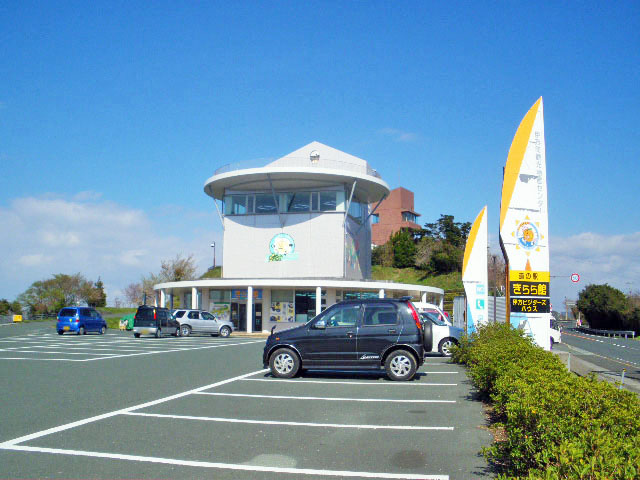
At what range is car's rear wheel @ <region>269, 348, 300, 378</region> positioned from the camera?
12.6 m

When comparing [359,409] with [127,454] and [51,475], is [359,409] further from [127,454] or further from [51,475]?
[51,475]

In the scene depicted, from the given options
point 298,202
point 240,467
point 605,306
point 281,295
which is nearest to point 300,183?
point 298,202

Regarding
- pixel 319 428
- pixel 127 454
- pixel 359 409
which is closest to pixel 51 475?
pixel 127 454

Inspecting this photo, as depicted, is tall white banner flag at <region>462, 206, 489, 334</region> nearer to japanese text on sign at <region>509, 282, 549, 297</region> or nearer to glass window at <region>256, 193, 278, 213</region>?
japanese text on sign at <region>509, 282, 549, 297</region>

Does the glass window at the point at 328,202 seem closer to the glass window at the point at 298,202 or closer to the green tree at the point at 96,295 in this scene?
the glass window at the point at 298,202

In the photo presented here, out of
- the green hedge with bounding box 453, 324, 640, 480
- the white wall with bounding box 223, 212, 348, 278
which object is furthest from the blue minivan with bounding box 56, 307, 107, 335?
the green hedge with bounding box 453, 324, 640, 480

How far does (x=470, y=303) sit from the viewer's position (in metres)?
20.4

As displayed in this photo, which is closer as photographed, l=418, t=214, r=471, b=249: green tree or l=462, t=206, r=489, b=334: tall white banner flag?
l=462, t=206, r=489, b=334: tall white banner flag

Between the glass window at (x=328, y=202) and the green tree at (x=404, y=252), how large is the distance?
37790 mm

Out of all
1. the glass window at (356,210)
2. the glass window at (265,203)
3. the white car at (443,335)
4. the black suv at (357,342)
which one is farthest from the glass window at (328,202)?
the black suv at (357,342)

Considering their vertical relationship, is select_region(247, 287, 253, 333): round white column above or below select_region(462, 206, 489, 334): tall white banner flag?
below

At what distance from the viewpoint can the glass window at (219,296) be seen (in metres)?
42.8

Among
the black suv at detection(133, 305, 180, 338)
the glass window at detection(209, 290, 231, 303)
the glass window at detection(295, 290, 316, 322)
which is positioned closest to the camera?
the black suv at detection(133, 305, 180, 338)

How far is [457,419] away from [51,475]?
546cm
